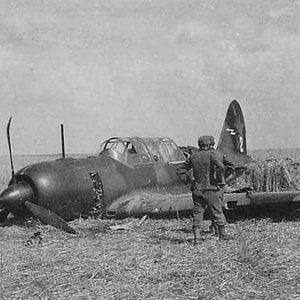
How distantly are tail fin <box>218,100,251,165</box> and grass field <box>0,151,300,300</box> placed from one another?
26.9ft

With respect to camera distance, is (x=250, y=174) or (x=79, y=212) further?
(x=250, y=174)

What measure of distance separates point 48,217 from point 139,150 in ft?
12.6

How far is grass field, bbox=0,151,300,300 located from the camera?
6137 mm

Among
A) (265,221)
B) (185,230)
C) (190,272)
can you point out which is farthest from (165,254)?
(265,221)

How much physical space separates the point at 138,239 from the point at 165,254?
165 centimetres

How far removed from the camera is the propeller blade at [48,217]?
10.7 m

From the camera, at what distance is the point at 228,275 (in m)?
6.68

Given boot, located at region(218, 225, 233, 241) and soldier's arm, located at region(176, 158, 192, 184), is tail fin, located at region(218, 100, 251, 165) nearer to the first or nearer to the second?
soldier's arm, located at region(176, 158, 192, 184)

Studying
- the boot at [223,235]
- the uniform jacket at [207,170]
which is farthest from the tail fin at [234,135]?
the boot at [223,235]

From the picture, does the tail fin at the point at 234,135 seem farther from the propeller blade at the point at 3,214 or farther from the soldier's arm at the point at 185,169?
the soldier's arm at the point at 185,169

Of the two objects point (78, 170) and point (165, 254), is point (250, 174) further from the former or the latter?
point (165, 254)

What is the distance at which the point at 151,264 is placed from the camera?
24.6ft

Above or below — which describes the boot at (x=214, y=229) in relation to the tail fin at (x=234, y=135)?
below

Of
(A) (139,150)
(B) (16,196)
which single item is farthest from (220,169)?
(A) (139,150)
